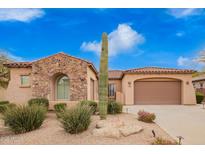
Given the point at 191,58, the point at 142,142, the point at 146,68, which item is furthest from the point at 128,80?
the point at 142,142

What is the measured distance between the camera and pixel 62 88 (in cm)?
1834

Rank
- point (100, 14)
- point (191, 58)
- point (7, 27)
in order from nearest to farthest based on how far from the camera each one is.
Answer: point (100, 14), point (7, 27), point (191, 58)

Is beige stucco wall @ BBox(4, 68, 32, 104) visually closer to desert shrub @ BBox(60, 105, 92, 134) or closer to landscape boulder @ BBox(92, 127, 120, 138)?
desert shrub @ BBox(60, 105, 92, 134)

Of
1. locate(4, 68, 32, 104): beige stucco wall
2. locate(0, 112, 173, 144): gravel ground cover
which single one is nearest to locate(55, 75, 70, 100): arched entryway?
locate(4, 68, 32, 104): beige stucco wall

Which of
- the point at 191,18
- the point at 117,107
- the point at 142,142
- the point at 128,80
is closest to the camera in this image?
the point at 142,142

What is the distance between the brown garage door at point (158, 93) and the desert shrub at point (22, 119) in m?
16.2

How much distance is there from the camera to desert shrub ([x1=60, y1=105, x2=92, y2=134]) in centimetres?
813

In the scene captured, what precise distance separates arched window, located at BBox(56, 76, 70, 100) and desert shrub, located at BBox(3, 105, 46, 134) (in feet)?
29.2

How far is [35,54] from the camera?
843 inches

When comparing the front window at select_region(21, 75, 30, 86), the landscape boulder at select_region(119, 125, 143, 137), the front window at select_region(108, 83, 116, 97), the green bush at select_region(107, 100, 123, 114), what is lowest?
the landscape boulder at select_region(119, 125, 143, 137)

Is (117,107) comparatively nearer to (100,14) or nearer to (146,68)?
(100,14)

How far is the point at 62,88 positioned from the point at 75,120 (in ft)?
34.3

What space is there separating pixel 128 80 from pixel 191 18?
9449mm

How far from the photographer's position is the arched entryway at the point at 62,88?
18.2 m
